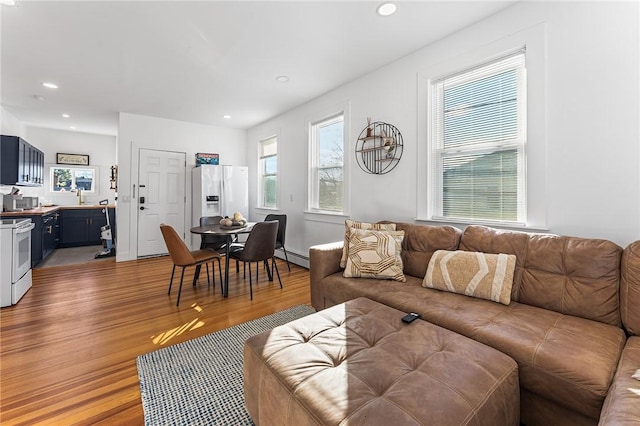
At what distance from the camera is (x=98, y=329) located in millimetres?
2396

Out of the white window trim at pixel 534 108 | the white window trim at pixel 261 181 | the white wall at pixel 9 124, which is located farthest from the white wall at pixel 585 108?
the white wall at pixel 9 124

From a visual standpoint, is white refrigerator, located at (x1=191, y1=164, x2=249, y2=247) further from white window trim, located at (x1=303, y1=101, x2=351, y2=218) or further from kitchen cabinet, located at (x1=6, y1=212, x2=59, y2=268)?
kitchen cabinet, located at (x1=6, y1=212, x2=59, y2=268)

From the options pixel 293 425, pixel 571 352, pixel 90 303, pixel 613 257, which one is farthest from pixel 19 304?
pixel 613 257

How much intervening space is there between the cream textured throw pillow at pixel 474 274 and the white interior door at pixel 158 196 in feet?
16.5

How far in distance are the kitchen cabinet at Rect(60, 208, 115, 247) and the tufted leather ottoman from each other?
6.84 m

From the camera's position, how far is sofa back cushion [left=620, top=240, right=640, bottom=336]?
142 cm

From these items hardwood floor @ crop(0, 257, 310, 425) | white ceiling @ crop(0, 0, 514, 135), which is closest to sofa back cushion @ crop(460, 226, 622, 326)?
white ceiling @ crop(0, 0, 514, 135)

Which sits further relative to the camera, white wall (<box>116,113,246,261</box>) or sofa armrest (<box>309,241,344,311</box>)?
white wall (<box>116,113,246,261</box>)

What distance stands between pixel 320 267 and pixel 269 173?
11.7ft

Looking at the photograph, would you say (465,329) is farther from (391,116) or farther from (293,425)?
(391,116)

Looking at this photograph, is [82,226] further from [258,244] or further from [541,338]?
[541,338]

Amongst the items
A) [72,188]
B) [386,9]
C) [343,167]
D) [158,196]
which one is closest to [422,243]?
[343,167]

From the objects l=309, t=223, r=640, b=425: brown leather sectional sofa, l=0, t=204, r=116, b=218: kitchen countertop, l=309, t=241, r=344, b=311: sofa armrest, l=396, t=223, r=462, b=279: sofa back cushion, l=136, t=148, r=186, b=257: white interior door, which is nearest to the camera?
l=309, t=223, r=640, b=425: brown leather sectional sofa

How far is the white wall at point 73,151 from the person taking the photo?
6.07 metres
